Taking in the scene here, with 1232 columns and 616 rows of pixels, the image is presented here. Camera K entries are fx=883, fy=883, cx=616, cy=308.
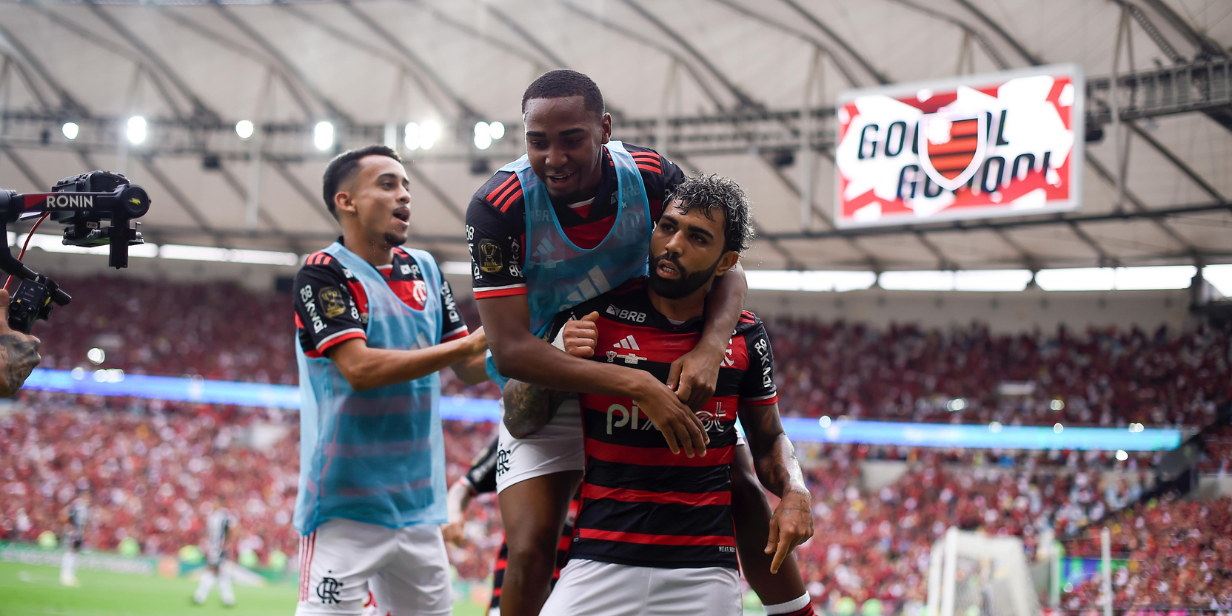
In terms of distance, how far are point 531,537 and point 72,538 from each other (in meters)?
17.1

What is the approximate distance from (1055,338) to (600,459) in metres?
25.6

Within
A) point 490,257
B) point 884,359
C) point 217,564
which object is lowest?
point 217,564

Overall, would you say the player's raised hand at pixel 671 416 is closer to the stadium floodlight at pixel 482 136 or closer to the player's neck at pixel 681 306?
the player's neck at pixel 681 306

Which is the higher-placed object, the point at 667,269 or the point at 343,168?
the point at 343,168

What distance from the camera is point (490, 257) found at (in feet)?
8.96

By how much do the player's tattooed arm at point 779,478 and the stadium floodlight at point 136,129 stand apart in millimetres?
24930

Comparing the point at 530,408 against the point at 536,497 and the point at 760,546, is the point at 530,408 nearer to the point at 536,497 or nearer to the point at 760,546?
the point at 536,497

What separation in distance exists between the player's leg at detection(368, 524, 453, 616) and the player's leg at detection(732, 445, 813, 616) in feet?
4.28

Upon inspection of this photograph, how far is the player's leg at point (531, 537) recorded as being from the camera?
111 inches

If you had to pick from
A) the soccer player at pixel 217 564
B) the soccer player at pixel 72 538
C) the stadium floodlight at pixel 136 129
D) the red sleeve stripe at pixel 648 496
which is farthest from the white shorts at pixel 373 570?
the stadium floodlight at pixel 136 129

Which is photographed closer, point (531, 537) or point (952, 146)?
point (531, 537)

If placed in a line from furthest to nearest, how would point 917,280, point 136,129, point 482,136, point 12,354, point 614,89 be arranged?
point 917,280 < point 136,129 < point 614,89 < point 482,136 < point 12,354

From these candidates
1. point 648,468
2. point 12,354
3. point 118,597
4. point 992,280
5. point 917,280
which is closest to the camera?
point 12,354

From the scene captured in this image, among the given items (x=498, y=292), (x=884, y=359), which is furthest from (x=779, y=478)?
(x=884, y=359)
